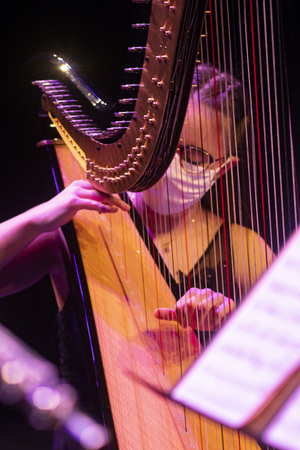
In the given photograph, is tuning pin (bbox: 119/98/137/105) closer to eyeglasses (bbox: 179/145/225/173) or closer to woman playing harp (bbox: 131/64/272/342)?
woman playing harp (bbox: 131/64/272/342)

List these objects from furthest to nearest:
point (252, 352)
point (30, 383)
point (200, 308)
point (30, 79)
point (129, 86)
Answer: point (30, 79) → point (200, 308) → point (129, 86) → point (30, 383) → point (252, 352)

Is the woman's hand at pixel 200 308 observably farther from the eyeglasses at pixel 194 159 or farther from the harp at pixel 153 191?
the eyeglasses at pixel 194 159

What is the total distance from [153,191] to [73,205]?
0.24m

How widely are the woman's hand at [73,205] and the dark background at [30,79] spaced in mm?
769

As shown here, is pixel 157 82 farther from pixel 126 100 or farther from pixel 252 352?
pixel 252 352

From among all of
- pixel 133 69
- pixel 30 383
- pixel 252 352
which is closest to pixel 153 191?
pixel 133 69

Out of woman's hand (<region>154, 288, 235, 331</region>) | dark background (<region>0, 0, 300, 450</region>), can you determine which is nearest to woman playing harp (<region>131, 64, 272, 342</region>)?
woman's hand (<region>154, 288, 235, 331</region>)

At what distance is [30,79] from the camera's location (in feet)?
6.93

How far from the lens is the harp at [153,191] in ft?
2.78

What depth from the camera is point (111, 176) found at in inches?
46.3

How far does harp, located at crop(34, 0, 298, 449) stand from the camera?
85 cm

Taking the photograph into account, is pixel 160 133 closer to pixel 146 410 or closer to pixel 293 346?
pixel 293 346

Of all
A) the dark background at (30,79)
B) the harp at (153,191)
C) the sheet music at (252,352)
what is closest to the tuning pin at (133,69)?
the harp at (153,191)

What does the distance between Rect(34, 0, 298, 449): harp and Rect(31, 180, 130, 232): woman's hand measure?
0.06 m
